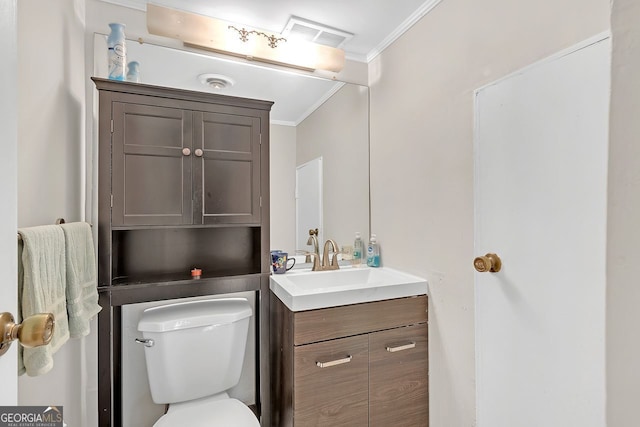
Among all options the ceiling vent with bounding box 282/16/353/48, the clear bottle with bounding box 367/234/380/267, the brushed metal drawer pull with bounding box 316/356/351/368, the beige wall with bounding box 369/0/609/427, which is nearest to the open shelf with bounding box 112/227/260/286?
the brushed metal drawer pull with bounding box 316/356/351/368

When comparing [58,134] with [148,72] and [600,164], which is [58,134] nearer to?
[148,72]

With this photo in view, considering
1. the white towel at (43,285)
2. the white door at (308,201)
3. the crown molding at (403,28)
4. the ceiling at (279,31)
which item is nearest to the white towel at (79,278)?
the white towel at (43,285)

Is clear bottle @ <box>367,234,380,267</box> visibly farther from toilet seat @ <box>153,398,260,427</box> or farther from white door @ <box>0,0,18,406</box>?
white door @ <box>0,0,18,406</box>

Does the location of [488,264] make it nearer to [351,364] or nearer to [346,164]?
[351,364]

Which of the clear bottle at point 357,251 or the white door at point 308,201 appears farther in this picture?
the clear bottle at point 357,251

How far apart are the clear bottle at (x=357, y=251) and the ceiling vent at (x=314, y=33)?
3.95 feet

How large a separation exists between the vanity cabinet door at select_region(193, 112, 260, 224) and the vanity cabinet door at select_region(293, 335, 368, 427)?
72 centimetres

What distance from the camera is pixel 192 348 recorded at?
1.35 metres

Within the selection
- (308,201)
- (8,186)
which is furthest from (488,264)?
(8,186)

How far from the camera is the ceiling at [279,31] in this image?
1.49 m

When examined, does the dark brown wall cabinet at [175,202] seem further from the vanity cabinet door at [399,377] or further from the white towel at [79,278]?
the vanity cabinet door at [399,377]

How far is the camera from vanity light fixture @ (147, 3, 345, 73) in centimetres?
146

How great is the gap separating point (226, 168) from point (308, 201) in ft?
1.85

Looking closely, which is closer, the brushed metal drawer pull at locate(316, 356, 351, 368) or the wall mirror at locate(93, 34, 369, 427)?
the brushed metal drawer pull at locate(316, 356, 351, 368)
